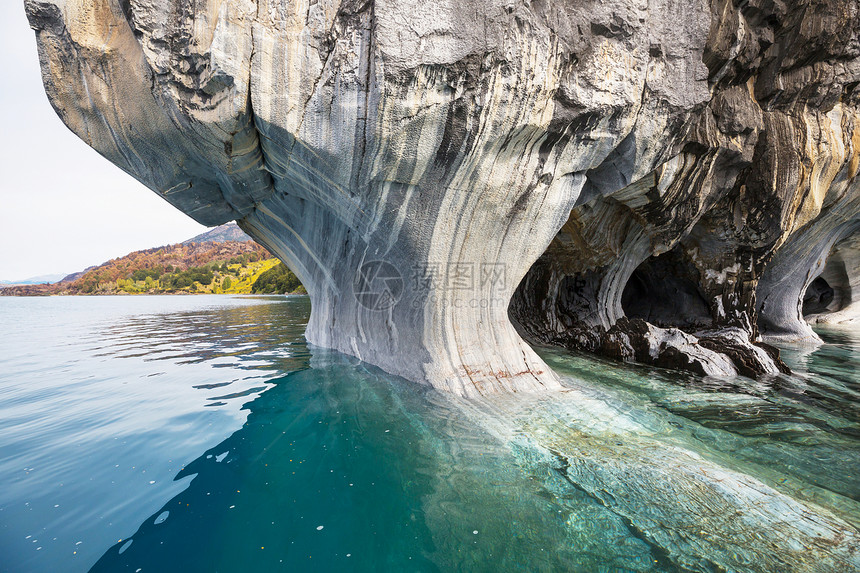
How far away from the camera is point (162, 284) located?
86.2 meters

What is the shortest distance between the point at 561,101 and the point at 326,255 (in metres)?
5.19

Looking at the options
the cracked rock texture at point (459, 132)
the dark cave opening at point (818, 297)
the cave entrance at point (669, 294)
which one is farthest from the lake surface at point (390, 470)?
the dark cave opening at point (818, 297)

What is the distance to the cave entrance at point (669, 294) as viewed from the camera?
12.4 metres

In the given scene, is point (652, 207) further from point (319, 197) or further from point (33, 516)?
point (33, 516)

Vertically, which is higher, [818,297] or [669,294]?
[669,294]

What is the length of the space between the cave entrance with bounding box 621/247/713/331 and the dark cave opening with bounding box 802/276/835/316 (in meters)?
10.8

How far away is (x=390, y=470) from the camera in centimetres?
343

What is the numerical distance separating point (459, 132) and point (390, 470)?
384 centimetres

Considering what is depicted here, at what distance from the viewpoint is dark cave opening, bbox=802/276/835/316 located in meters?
19.2

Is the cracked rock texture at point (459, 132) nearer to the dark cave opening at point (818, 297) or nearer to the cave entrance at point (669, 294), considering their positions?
the cave entrance at point (669, 294)
